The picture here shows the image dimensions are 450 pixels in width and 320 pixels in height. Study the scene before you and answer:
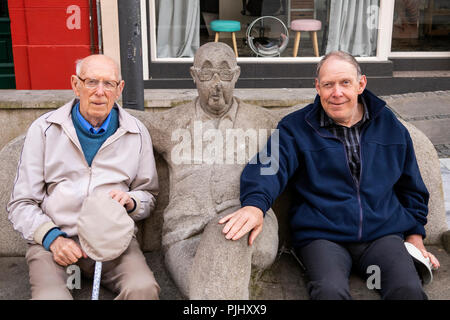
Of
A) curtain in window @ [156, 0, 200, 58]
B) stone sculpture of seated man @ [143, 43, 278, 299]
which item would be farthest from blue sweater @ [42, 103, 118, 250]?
curtain in window @ [156, 0, 200, 58]

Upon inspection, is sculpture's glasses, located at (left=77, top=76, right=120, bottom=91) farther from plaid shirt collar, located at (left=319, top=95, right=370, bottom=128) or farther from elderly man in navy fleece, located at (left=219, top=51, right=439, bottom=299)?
plaid shirt collar, located at (left=319, top=95, right=370, bottom=128)

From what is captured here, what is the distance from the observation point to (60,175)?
275cm

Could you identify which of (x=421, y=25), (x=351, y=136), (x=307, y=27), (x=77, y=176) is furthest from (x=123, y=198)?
(x=421, y=25)

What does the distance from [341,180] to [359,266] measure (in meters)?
0.43

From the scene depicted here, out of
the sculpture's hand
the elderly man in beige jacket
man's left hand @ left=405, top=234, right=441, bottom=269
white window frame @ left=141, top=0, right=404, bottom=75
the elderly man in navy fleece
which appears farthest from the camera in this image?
white window frame @ left=141, top=0, right=404, bottom=75

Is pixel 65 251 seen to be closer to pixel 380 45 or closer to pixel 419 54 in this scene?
pixel 380 45

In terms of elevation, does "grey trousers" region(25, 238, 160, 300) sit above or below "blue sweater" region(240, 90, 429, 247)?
below

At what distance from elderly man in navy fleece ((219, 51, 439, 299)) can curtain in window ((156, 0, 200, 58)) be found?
5.13 meters

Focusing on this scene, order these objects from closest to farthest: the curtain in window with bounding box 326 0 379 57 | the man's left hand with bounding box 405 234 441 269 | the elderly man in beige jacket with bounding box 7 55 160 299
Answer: the elderly man in beige jacket with bounding box 7 55 160 299, the man's left hand with bounding box 405 234 441 269, the curtain in window with bounding box 326 0 379 57

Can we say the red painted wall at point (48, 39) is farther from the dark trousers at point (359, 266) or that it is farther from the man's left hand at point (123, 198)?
the dark trousers at point (359, 266)

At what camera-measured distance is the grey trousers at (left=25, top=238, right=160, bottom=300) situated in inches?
98.4

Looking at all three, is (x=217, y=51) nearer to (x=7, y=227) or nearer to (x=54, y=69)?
(x=7, y=227)
